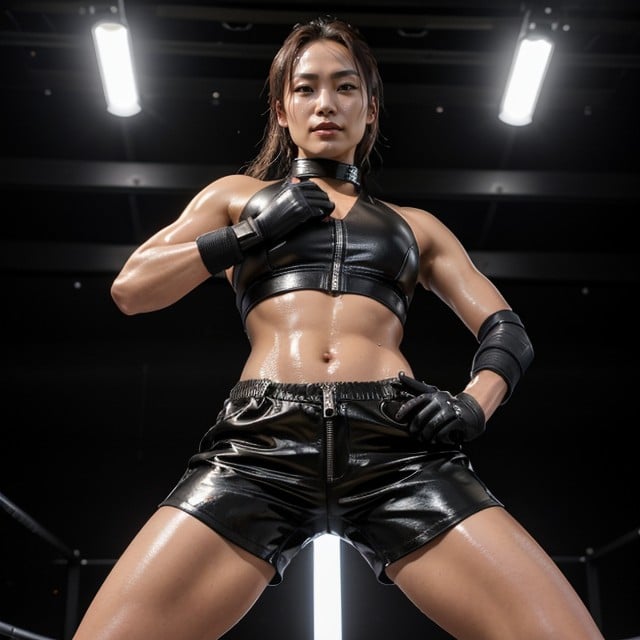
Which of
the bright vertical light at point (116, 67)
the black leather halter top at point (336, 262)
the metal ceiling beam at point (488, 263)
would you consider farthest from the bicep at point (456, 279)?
the metal ceiling beam at point (488, 263)

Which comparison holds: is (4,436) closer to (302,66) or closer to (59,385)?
(59,385)

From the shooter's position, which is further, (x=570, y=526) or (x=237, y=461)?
(x=570, y=526)

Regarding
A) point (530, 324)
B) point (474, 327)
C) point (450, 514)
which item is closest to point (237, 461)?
point (450, 514)

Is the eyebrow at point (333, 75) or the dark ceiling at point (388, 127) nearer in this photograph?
the eyebrow at point (333, 75)

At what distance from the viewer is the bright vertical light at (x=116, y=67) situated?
3.96 metres

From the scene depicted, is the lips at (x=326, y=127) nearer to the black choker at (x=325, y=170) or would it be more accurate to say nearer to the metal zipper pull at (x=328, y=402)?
the black choker at (x=325, y=170)

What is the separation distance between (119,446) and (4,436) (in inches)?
23.5

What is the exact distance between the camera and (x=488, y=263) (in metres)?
5.39

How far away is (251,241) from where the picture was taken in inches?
73.5

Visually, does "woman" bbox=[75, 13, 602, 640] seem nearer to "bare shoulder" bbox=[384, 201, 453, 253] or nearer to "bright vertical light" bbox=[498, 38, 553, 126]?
"bare shoulder" bbox=[384, 201, 453, 253]

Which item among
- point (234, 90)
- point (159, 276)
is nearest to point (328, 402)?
point (159, 276)

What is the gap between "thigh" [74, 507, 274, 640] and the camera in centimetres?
156

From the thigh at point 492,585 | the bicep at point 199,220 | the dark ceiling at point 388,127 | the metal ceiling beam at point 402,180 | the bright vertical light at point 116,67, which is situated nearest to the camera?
the thigh at point 492,585

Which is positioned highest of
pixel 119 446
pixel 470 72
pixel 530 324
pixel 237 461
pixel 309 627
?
pixel 470 72
